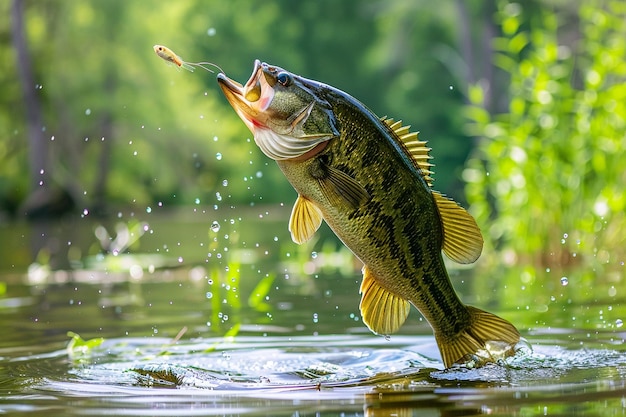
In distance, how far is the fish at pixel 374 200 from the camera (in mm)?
4773

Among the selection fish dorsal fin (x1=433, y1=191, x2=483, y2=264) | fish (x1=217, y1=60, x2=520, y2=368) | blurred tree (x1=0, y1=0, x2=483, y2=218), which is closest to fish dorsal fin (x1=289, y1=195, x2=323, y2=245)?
fish (x1=217, y1=60, x2=520, y2=368)

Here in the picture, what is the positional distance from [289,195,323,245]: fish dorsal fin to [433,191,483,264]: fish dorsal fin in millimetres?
594

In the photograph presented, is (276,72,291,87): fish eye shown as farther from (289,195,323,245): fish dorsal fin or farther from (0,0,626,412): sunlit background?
(0,0,626,412): sunlit background

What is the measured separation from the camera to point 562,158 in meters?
11.4

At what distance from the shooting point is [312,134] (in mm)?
4742

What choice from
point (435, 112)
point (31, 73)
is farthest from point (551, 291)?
point (435, 112)

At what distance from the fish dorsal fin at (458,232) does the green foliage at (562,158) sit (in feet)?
19.0

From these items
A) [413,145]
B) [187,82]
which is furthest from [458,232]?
[187,82]

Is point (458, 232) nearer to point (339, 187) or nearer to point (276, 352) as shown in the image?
point (339, 187)

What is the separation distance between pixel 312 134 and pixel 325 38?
4510 cm

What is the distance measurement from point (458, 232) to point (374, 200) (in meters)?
0.52

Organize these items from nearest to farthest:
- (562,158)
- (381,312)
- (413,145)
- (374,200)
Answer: (374,200) < (413,145) < (381,312) < (562,158)

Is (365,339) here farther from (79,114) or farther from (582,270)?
(79,114)

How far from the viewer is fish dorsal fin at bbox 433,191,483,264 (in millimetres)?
5223
